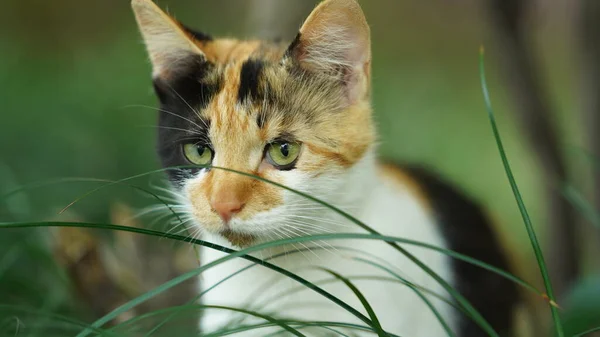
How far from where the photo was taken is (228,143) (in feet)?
5.10

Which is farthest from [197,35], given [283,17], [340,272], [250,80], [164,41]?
[283,17]

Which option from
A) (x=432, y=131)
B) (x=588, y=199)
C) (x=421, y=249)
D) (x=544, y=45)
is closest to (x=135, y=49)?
(x=432, y=131)

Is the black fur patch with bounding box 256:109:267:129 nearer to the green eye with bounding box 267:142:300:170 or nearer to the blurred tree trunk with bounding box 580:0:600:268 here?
the green eye with bounding box 267:142:300:170

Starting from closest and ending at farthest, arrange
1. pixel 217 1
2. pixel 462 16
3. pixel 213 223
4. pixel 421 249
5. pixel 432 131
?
1. pixel 213 223
2. pixel 421 249
3. pixel 432 131
4. pixel 462 16
5. pixel 217 1

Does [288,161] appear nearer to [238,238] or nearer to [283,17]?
[238,238]

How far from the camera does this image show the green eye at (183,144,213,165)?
1625 mm

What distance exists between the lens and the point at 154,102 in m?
3.67

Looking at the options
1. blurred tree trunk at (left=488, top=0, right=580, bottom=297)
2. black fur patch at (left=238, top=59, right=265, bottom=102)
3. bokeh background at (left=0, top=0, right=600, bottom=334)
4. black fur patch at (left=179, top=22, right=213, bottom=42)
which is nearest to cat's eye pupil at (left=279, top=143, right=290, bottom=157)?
black fur patch at (left=238, top=59, right=265, bottom=102)

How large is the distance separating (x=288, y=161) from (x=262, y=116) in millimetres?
115

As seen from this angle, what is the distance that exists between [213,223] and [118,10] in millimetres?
4439

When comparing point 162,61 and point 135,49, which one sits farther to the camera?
point 135,49

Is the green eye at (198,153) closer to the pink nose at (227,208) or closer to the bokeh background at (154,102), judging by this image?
the pink nose at (227,208)

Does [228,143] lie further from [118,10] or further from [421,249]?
[118,10]

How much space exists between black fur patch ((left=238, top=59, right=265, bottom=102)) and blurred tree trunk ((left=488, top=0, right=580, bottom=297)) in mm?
1331
